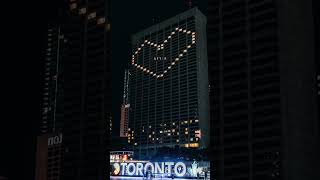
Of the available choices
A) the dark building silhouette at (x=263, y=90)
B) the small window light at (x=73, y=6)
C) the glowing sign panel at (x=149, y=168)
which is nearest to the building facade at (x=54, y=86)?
the small window light at (x=73, y=6)

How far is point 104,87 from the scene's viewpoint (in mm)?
99188

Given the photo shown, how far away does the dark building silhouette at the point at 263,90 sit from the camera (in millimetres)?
76125

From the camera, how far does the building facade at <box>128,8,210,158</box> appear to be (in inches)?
6826

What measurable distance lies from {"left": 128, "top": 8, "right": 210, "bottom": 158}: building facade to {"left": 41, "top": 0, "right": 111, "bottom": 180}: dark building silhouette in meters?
65.6

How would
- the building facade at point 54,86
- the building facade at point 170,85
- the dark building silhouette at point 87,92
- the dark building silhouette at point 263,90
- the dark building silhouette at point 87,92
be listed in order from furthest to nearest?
1. the building facade at point 170,85
2. the building facade at point 54,86
3. the dark building silhouette at point 87,92
4. the dark building silhouette at point 87,92
5. the dark building silhouette at point 263,90

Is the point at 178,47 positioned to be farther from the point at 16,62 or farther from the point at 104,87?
the point at 16,62

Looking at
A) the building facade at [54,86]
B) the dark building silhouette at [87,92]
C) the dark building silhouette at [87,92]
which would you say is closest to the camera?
the dark building silhouette at [87,92]

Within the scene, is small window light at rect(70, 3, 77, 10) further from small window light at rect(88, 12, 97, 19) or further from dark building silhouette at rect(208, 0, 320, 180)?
dark building silhouette at rect(208, 0, 320, 180)

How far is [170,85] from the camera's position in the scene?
184125 millimetres

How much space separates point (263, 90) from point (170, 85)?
3977 inches

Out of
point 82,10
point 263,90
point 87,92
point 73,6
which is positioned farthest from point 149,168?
point 263,90

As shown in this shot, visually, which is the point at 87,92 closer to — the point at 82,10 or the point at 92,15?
the point at 92,15

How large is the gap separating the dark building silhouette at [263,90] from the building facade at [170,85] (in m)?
81.5

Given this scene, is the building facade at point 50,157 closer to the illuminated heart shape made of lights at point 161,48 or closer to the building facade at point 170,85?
the building facade at point 170,85
